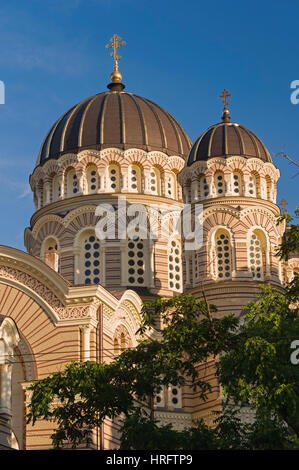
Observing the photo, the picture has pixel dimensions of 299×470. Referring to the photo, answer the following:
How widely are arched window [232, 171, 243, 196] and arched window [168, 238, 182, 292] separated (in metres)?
3.39

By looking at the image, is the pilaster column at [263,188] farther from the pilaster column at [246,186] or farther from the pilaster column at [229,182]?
the pilaster column at [229,182]

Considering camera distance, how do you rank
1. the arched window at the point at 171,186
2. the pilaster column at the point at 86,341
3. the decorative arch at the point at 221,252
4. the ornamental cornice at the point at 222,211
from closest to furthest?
the pilaster column at the point at 86,341
the decorative arch at the point at 221,252
the ornamental cornice at the point at 222,211
the arched window at the point at 171,186

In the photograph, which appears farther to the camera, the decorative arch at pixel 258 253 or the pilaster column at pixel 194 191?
the pilaster column at pixel 194 191

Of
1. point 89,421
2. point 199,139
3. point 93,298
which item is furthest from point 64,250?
point 89,421

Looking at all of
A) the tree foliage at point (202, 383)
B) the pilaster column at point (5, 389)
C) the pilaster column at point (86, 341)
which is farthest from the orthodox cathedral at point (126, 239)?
the tree foliage at point (202, 383)

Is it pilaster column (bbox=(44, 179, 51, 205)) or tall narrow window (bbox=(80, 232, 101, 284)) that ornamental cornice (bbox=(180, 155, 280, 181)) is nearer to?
tall narrow window (bbox=(80, 232, 101, 284))

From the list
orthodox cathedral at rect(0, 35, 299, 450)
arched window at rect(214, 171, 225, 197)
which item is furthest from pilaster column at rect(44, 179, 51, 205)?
arched window at rect(214, 171, 225, 197)

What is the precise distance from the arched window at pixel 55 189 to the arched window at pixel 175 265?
16.6ft

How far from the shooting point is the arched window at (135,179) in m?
36.6

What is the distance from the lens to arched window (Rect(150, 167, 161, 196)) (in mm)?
36938

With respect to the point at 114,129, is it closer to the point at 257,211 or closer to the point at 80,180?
the point at 80,180

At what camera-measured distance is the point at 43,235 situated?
36.5 m

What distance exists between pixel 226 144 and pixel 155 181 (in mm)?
3867

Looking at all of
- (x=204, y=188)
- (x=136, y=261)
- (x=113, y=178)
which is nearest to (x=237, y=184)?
(x=204, y=188)
